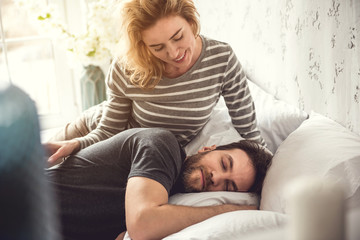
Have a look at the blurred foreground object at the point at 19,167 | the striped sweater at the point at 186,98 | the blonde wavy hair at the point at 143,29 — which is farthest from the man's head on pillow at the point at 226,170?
the blurred foreground object at the point at 19,167

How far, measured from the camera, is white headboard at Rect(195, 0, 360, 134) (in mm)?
1300

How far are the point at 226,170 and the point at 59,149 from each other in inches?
23.3

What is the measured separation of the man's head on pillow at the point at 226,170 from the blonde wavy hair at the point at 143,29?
393mm

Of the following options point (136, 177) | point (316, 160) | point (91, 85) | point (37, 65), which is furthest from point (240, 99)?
point (37, 65)

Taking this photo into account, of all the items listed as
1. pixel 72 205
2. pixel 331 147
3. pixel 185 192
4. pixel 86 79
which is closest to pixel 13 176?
pixel 72 205

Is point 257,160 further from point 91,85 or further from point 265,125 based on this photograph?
point 91,85

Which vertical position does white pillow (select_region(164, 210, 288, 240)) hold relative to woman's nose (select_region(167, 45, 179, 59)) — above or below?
below

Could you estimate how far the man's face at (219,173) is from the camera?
1.36 m

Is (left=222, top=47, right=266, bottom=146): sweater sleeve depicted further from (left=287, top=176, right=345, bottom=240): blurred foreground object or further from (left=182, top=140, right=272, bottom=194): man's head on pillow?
(left=287, top=176, right=345, bottom=240): blurred foreground object

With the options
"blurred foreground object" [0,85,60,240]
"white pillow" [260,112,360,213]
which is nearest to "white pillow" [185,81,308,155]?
"white pillow" [260,112,360,213]

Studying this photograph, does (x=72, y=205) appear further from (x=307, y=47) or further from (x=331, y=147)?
(x=307, y=47)

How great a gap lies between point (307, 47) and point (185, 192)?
2.38ft

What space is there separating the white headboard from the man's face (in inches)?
14.6

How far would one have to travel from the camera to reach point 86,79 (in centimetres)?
259
